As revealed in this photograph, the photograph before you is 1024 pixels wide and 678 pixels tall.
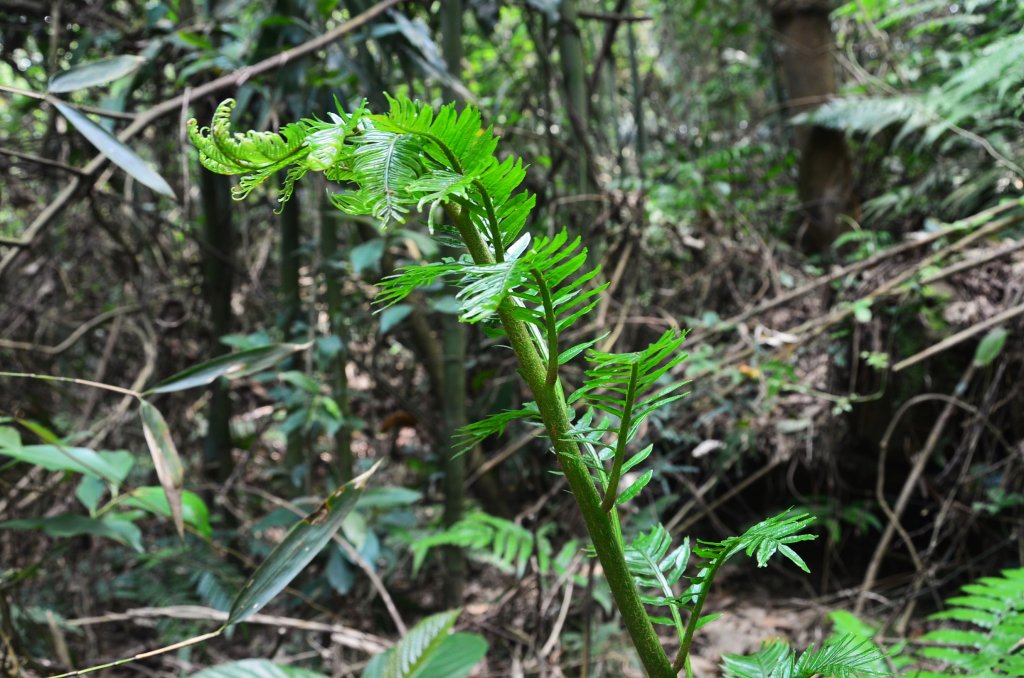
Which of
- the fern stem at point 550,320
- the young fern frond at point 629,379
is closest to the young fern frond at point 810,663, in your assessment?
the young fern frond at point 629,379

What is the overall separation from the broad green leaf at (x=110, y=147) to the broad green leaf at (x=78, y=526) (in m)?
0.67

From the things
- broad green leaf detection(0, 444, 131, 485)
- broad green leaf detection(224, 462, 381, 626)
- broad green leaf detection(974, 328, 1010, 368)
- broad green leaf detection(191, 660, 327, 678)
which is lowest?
broad green leaf detection(191, 660, 327, 678)

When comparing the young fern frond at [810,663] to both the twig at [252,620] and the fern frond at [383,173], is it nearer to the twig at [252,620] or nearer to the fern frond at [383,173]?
A: the fern frond at [383,173]

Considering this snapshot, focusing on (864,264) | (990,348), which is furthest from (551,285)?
(864,264)

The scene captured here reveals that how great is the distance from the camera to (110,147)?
0.98 m

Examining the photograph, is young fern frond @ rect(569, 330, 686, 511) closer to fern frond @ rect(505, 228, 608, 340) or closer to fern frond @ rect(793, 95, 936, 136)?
fern frond @ rect(505, 228, 608, 340)

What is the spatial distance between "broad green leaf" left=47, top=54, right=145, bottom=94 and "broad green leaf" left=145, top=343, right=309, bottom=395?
46cm

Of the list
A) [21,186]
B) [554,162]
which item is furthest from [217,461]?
[554,162]

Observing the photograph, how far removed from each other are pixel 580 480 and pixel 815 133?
8.88 feet

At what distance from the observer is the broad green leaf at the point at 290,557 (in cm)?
70

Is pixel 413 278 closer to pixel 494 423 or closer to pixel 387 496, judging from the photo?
pixel 494 423

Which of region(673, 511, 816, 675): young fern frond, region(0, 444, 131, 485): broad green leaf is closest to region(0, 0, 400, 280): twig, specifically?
region(0, 444, 131, 485): broad green leaf

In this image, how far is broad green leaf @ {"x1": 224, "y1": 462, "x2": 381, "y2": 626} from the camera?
70cm

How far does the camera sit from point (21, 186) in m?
2.61
